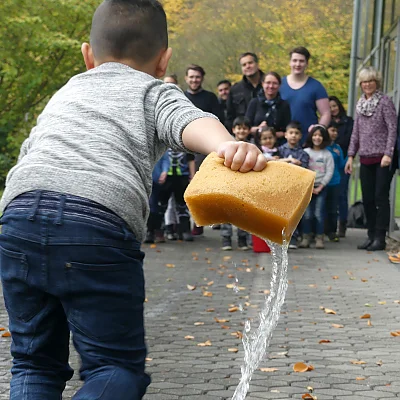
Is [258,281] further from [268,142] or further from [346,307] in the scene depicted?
[268,142]

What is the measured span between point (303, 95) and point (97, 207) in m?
10.0

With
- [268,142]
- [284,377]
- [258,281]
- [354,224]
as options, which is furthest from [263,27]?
[284,377]

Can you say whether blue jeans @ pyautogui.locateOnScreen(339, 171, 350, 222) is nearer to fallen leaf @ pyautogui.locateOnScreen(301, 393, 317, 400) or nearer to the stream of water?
fallen leaf @ pyautogui.locateOnScreen(301, 393, 317, 400)

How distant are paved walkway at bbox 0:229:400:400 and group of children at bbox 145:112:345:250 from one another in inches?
57.7

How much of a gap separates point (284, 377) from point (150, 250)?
6.95 metres

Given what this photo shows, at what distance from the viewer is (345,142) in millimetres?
14859

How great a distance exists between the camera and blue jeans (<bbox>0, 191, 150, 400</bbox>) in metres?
2.91

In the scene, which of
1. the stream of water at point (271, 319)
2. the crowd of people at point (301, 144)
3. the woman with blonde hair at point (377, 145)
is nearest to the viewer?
the stream of water at point (271, 319)

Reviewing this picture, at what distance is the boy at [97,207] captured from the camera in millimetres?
2920

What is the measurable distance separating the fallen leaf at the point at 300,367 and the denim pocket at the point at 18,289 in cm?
265

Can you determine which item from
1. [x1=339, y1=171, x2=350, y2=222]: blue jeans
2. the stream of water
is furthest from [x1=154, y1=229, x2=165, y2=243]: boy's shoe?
the stream of water

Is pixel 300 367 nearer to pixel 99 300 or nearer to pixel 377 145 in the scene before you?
pixel 99 300

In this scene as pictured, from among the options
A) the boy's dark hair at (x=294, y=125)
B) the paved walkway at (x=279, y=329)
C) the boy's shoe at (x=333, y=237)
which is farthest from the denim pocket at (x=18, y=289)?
the boy's shoe at (x=333, y=237)

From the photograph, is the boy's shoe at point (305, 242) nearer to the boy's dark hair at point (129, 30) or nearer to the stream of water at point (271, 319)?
the stream of water at point (271, 319)
